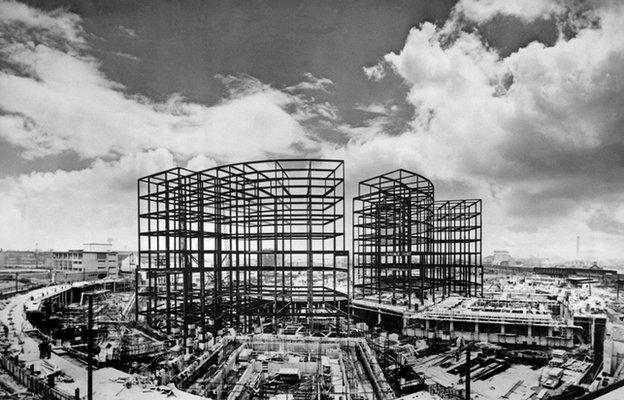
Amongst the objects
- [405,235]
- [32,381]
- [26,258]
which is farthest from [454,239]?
[26,258]

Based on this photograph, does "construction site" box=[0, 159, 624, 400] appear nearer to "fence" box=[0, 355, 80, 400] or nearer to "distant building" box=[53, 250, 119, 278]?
"fence" box=[0, 355, 80, 400]

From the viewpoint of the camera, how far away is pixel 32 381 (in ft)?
55.6

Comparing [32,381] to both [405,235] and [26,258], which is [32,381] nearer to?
[405,235]

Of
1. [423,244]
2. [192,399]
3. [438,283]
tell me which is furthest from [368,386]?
[438,283]

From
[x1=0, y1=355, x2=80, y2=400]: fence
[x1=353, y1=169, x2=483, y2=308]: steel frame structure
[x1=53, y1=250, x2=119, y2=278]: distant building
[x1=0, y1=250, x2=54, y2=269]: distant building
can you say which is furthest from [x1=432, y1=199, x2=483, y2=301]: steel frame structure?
[x1=0, y1=250, x2=54, y2=269]: distant building

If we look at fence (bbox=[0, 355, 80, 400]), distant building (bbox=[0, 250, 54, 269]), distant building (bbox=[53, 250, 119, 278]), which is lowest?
distant building (bbox=[0, 250, 54, 269])

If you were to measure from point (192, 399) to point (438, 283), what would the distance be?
38.3 metres

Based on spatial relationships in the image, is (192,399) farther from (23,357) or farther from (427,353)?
(427,353)

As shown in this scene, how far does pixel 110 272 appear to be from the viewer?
Result: 272ft

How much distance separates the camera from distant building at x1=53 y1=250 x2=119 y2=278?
8062 cm

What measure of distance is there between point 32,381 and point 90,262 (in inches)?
2859

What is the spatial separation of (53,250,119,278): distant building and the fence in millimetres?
66802

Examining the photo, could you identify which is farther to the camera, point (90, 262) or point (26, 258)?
point (26, 258)

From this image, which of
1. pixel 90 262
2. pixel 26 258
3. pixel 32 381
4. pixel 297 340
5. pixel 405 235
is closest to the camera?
pixel 32 381
